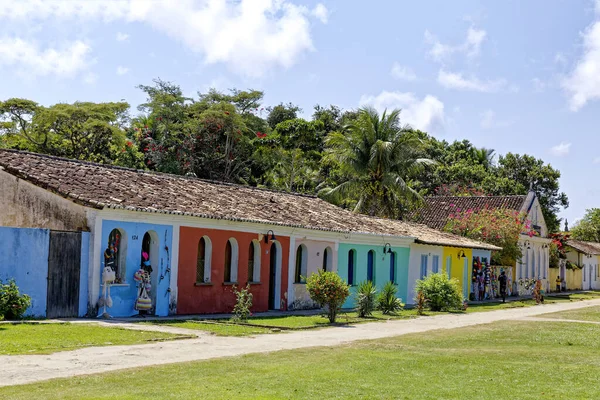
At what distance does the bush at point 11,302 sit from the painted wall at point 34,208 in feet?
7.91

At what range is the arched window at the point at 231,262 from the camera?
24.8m

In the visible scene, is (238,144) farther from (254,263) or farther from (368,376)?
(368,376)

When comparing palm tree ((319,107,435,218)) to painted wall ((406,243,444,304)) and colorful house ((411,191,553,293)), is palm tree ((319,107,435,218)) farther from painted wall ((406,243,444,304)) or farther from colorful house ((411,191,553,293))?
painted wall ((406,243,444,304))

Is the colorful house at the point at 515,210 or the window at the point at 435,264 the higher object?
the colorful house at the point at 515,210

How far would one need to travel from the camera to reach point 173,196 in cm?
2381

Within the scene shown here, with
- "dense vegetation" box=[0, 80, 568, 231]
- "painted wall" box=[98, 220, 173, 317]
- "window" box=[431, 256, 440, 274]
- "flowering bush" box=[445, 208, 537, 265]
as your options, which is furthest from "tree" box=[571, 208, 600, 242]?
"painted wall" box=[98, 220, 173, 317]

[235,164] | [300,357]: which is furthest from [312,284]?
[235,164]

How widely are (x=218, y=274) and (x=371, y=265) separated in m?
9.01

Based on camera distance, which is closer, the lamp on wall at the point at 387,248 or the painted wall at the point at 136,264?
the painted wall at the point at 136,264

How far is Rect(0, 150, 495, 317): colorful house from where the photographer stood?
66.0 ft

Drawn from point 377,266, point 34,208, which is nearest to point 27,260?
point 34,208

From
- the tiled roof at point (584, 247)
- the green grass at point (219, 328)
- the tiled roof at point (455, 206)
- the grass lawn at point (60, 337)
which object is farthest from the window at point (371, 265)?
the tiled roof at point (584, 247)

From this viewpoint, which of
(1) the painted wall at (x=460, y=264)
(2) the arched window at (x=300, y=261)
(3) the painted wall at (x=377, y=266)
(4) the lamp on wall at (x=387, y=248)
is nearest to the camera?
(2) the arched window at (x=300, y=261)

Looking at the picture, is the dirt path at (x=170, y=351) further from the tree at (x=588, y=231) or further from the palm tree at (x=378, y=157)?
the tree at (x=588, y=231)
